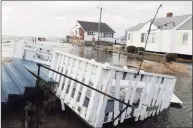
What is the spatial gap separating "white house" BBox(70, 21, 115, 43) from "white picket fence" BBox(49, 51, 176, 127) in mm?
58707

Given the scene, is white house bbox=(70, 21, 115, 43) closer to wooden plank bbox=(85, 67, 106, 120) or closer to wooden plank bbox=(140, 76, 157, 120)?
wooden plank bbox=(140, 76, 157, 120)

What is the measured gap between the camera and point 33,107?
5.57m

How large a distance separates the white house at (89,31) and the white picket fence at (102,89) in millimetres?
58707

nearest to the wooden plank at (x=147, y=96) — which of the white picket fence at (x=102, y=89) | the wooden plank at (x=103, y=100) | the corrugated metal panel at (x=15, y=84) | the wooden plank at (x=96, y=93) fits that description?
the white picket fence at (x=102, y=89)

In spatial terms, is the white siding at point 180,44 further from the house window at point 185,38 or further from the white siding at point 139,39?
the white siding at point 139,39

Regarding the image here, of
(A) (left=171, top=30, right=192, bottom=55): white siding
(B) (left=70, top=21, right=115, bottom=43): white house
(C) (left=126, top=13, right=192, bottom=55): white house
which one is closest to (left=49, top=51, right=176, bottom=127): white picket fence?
(C) (left=126, top=13, right=192, bottom=55): white house

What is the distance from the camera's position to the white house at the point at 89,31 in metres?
66.4

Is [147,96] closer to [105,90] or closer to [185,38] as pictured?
[105,90]

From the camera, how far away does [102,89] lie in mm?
4617

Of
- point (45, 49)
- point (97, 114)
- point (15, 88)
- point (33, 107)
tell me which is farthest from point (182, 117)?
point (45, 49)

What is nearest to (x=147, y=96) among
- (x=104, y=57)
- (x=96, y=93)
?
(x=96, y=93)

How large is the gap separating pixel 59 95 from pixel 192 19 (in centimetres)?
2546

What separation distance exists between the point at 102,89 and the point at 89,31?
2476 inches

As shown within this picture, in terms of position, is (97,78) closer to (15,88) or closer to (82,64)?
(82,64)
